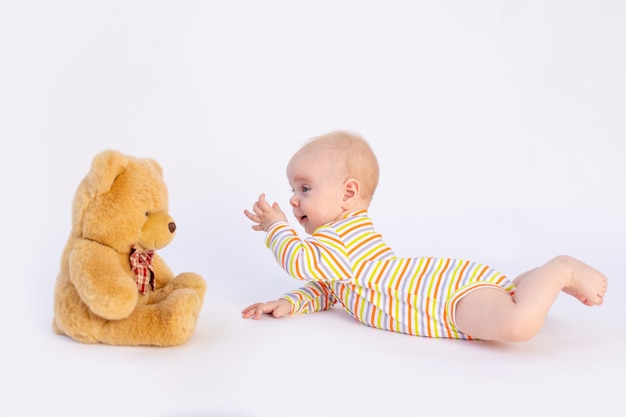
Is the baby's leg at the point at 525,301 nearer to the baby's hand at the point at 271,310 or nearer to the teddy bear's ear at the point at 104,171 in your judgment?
the baby's hand at the point at 271,310

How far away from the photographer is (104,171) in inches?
78.5

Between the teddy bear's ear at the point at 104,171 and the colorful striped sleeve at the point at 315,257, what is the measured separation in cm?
59

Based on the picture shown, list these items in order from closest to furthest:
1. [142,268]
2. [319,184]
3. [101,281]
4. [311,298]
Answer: [101,281]
[142,268]
[319,184]
[311,298]

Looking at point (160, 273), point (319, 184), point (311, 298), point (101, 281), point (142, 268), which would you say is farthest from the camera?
point (311, 298)

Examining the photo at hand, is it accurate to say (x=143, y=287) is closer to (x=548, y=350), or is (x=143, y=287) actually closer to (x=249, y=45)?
(x=548, y=350)

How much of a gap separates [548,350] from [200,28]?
8.19ft

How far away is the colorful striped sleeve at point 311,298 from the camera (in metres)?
2.44

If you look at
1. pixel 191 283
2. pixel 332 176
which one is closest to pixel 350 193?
pixel 332 176

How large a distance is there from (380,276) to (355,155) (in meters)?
0.42

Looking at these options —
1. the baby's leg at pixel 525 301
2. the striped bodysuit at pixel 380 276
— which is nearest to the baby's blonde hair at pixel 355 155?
the striped bodysuit at pixel 380 276

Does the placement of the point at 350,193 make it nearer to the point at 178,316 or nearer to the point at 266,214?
the point at 266,214

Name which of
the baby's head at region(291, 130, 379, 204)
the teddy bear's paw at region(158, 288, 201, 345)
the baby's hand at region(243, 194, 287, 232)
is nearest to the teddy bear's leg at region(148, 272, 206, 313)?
the teddy bear's paw at region(158, 288, 201, 345)

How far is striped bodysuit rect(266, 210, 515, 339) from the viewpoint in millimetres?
2227

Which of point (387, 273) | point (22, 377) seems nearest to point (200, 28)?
point (387, 273)
